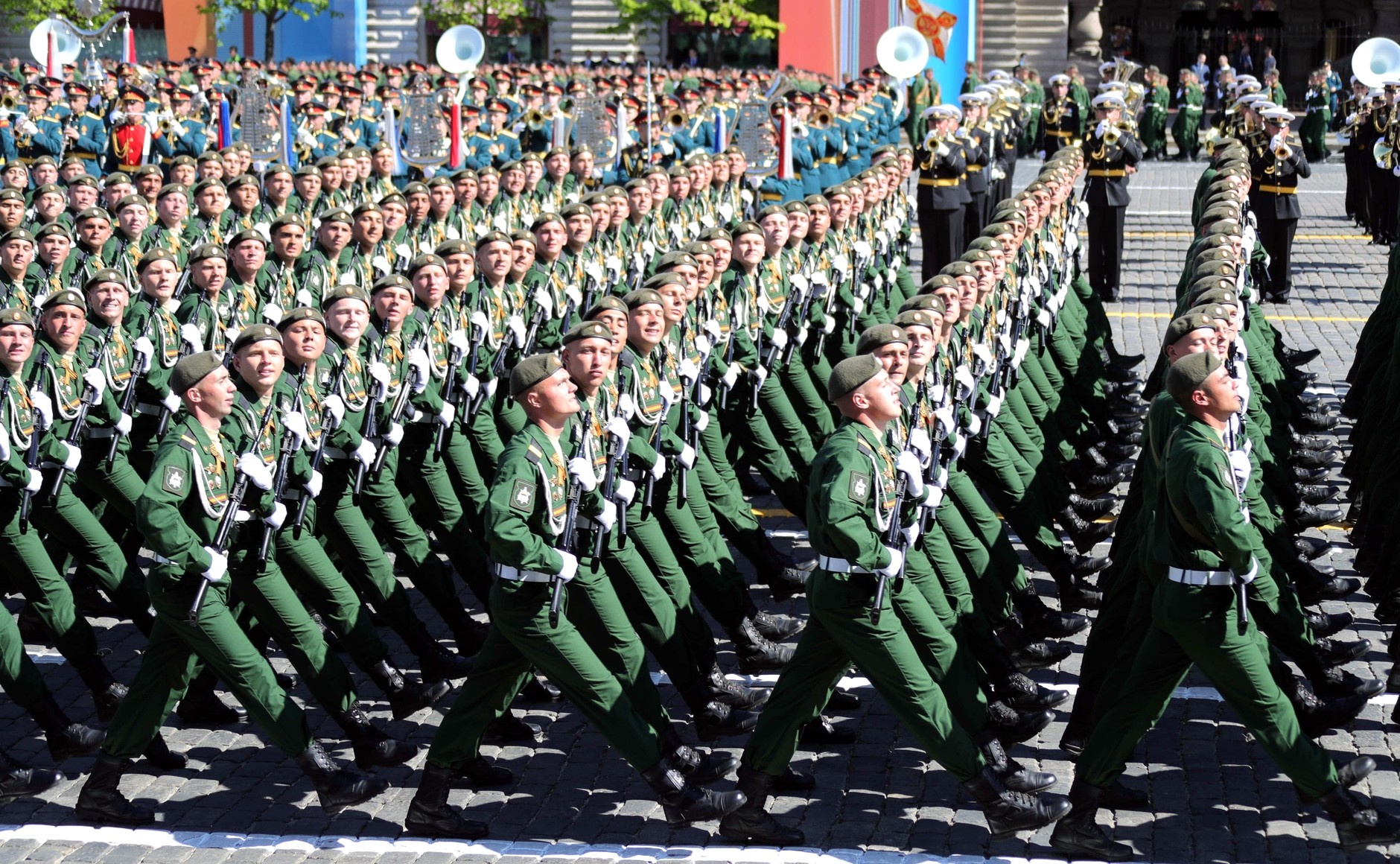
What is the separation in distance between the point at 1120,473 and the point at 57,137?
1361cm

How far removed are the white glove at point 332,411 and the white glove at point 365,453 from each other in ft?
0.41

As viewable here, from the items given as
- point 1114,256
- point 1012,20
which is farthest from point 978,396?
point 1012,20

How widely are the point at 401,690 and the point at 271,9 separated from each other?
34573 millimetres

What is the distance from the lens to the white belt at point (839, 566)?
20.3 ft

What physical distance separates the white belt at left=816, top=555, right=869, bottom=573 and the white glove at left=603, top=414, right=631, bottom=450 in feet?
3.65

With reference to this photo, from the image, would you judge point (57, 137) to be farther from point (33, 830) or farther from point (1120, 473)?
point (33, 830)

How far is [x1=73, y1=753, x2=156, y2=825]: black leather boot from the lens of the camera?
21.8 feet

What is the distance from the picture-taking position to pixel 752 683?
803 centimetres

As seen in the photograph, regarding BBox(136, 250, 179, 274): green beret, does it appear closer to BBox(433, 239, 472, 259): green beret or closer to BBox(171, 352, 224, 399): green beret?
BBox(433, 239, 472, 259): green beret

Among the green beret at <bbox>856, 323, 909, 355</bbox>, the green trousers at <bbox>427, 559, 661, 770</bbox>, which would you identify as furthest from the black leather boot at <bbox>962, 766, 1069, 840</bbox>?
the green beret at <bbox>856, 323, 909, 355</bbox>

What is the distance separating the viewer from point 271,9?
3984cm

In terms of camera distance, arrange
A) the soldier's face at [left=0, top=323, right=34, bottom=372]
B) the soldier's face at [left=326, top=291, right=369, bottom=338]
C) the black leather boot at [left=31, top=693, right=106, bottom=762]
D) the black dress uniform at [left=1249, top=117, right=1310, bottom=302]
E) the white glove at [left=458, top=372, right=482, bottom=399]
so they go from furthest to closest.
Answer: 1. the black dress uniform at [left=1249, top=117, right=1310, bottom=302]
2. the white glove at [left=458, top=372, right=482, bottom=399]
3. the soldier's face at [left=326, top=291, right=369, bottom=338]
4. the soldier's face at [left=0, top=323, right=34, bottom=372]
5. the black leather boot at [left=31, top=693, right=106, bottom=762]

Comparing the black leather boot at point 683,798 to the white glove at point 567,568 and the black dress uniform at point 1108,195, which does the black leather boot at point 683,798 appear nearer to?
the white glove at point 567,568

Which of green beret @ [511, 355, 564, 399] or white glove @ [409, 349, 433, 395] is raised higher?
green beret @ [511, 355, 564, 399]
